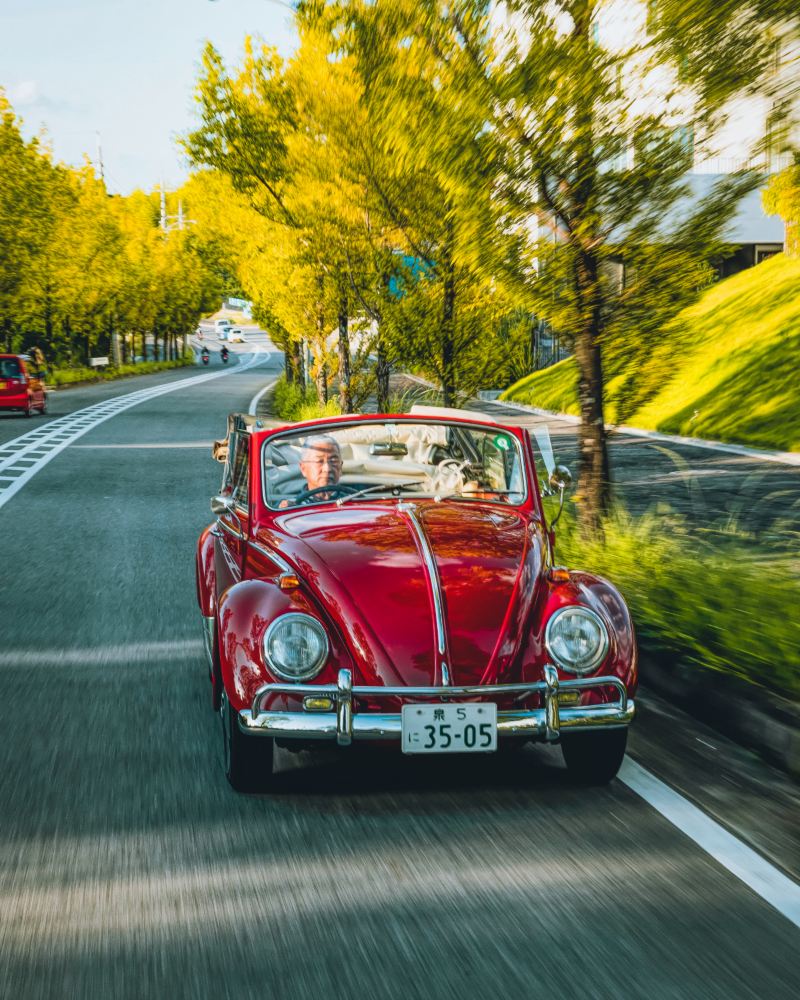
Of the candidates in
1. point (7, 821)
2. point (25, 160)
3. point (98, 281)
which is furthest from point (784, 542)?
point (98, 281)

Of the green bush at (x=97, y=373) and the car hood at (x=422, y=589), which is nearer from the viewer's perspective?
the car hood at (x=422, y=589)

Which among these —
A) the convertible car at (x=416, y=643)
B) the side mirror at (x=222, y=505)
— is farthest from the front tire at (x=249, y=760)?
the side mirror at (x=222, y=505)

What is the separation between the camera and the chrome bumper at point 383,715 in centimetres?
427

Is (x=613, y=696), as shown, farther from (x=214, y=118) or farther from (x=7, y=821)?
(x=214, y=118)

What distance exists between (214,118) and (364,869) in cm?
1926

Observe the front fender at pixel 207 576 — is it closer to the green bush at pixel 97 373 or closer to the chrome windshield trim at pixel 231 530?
the chrome windshield trim at pixel 231 530

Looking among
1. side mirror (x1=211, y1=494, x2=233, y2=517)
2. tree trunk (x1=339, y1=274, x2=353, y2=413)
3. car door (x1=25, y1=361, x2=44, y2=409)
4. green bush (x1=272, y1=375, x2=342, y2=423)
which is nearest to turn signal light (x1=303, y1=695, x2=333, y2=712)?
side mirror (x1=211, y1=494, x2=233, y2=517)

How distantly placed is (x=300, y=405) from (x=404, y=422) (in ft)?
77.1

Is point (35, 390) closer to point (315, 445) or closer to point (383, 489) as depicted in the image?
point (315, 445)

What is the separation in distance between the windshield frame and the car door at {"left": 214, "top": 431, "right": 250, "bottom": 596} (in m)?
0.18

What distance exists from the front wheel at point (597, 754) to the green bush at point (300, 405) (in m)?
18.5

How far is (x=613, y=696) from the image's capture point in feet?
14.8

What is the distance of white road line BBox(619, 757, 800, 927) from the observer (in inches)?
142

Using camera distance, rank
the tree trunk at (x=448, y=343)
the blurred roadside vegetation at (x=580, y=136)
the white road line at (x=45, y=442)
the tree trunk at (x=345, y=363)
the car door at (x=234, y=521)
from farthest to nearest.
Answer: the tree trunk at (x=345, y=363)
the white road line at (x=45, y=442)
the tree trunk at (x=448, y=343)
the blurred roadside vegetation at (x=580, y=136)
the car door at (x=234, y=521)
